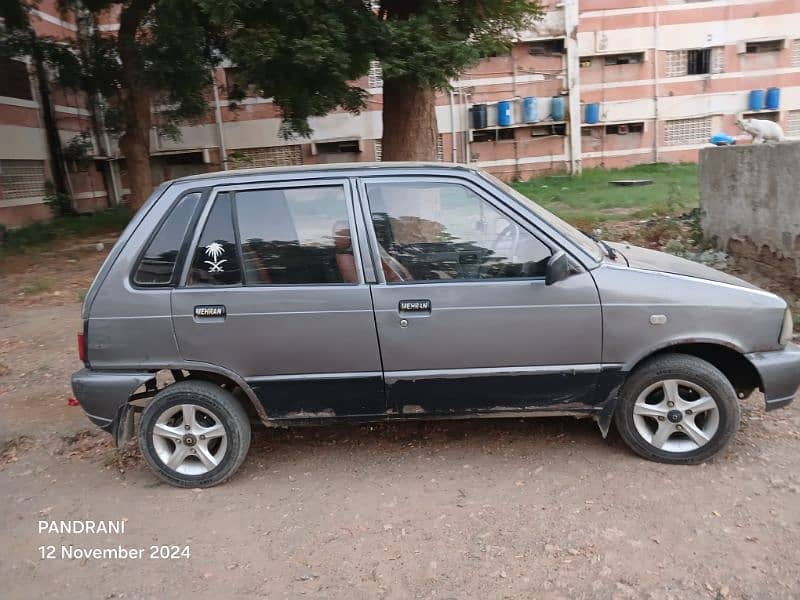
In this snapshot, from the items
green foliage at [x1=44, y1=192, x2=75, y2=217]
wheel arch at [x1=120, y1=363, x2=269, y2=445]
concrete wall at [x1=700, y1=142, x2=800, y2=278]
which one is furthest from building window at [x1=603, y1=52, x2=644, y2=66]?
wheel arch at [x1=120, y1=363, x2=269, y2=445]

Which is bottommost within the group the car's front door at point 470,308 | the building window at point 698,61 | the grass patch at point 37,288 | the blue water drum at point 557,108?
the grass patch at point 37,288

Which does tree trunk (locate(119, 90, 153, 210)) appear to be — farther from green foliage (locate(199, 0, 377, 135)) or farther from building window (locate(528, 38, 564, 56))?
building window (locate(528, 38, 564, 56))

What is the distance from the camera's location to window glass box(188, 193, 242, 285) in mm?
3408

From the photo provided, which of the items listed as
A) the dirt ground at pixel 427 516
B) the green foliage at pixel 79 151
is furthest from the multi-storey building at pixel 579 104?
the dirt ground at pixel 427 516

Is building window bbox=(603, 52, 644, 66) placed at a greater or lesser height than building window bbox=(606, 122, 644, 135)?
greater

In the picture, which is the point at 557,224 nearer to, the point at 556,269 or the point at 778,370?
the point at 556,269

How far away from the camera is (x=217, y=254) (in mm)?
3422

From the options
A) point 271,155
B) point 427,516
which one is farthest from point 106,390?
point 271,155

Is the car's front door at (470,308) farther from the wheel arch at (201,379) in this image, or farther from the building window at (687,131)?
the building window at (687,131)

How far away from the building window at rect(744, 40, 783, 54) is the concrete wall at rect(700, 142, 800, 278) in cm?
1939

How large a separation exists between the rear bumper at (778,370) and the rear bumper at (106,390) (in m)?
3.38

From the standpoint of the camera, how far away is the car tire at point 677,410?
3330mm

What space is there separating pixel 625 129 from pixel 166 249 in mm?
23089

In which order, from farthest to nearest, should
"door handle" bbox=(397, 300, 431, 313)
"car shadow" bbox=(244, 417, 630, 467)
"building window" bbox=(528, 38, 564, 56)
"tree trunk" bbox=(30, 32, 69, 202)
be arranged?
1. "building window" bbox=(528, 38, 564, 56)
2. "tree trunk" bbox=(30, 32, 69, 202)
3. "car shadow" bbox=(244, 417, 630, 467)
4. "door handle" bbox=(397, 300, 431, 313)
